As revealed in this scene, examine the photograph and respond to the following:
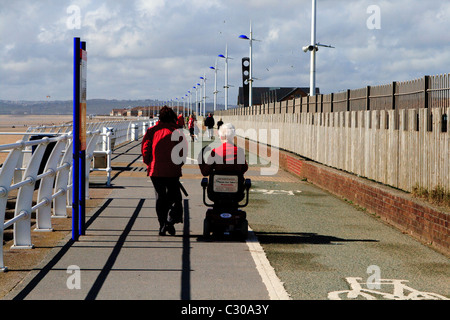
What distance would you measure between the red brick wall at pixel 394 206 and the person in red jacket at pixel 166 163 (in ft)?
Answer: 11.0

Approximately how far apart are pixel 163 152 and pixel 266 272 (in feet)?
10.0

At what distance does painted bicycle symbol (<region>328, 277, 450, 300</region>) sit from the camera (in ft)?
21.0

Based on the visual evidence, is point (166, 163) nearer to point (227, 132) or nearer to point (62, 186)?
point (227, 132)

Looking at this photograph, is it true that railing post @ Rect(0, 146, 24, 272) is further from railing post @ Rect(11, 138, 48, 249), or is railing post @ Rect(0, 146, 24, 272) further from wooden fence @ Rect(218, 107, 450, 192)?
wooden fence @ Rect(218, 107, 450, 192)

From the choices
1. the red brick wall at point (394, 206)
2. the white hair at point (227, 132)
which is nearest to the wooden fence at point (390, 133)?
the red brick wall at point (394, 206)

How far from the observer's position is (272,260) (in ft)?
26.8

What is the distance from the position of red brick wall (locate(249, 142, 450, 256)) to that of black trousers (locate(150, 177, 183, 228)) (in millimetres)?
3347

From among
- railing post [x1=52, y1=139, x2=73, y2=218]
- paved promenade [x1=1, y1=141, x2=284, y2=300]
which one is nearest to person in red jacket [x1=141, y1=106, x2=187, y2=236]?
paved promenade [x1=1, y1=141, x2=284, y2=300]

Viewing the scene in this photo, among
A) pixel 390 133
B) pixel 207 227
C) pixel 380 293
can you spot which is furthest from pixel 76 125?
pixel 390 133

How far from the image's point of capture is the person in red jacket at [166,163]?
9.75 meters

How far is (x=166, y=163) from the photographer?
9.86 metres

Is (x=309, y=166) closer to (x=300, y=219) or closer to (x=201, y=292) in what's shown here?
(x=300, y=219)

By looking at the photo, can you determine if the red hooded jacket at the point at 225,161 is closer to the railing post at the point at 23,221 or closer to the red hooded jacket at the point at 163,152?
the red hooded jacket at the point at 163,152
